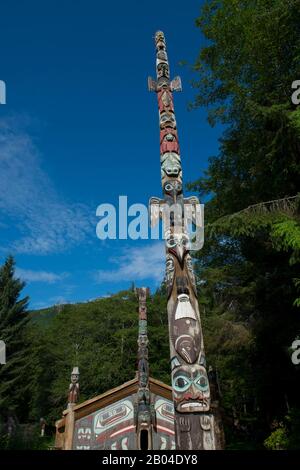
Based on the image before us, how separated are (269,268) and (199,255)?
474cm

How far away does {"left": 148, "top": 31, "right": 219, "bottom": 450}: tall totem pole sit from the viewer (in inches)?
163

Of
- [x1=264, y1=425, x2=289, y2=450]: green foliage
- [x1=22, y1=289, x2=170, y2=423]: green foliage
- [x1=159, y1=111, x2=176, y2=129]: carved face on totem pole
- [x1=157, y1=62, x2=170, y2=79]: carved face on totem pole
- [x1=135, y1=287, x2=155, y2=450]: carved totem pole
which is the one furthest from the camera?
[x1=22, y1=289, x2=170, y2=423]: green foliage

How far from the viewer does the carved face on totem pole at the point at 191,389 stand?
13.9 ft

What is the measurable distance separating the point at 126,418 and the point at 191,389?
1092 centimetres

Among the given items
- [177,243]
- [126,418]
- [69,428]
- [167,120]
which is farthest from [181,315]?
[126,418]

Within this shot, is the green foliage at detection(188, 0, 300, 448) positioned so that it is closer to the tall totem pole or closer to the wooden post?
the tall totem pole

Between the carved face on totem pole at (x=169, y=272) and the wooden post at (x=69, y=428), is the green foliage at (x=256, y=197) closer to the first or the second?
the carved face on totem pole at (x=169, y=272)

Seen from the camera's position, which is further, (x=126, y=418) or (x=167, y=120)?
(x=126, y=418)

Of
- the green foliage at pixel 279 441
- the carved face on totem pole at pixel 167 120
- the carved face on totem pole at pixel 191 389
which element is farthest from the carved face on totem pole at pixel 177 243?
the green foliage at pixel 279 441

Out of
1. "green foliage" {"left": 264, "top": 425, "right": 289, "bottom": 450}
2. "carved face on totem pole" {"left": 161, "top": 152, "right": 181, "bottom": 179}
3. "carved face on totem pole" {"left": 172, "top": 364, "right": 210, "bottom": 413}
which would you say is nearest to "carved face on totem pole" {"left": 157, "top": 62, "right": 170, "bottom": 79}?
"carved face on totem pole" {"left": 161, "top": 152, "right": 181, "bottom": 179}

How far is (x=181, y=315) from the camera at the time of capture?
5.00 m

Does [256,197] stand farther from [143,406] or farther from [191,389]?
[191,389]

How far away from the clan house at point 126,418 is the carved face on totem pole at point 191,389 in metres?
8.40
